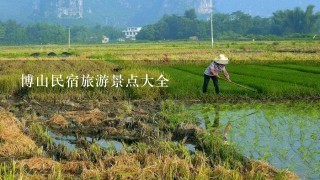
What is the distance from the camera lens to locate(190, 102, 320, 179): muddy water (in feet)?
18.4

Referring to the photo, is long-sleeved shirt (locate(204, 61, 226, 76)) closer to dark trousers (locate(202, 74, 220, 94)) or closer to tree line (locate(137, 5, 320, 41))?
dark trousers (locate(202, 74, 220, 94))

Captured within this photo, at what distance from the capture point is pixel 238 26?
75.4 meters

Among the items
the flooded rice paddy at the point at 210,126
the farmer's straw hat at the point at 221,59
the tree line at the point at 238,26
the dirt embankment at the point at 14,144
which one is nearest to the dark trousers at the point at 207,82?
the flooded rice paddy at the point at 210,126

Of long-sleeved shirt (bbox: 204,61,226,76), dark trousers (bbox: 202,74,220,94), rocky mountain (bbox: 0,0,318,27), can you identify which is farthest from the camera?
rocky mountain (bbox: 0,0,318,27)

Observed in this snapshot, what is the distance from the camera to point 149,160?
5.07 metres

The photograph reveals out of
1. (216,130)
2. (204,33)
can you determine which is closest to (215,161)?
(216,130)

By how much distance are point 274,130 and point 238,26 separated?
6996 centimetres

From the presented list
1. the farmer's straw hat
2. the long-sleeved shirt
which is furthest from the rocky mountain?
the farmer's straw hat

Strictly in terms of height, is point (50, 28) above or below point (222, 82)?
above

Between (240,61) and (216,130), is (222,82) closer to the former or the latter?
(216,130)

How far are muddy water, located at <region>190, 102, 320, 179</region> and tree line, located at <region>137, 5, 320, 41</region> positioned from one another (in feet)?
189

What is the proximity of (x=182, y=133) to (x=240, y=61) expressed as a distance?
1371cm

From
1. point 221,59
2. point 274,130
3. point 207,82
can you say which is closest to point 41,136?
point 274,130

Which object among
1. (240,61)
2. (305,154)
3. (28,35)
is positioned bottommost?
(305,154)
